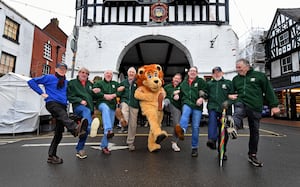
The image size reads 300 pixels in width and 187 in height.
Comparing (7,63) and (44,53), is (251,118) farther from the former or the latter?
(44,53)

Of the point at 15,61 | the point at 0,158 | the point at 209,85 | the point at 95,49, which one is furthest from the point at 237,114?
the point at 15,61

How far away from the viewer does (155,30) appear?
1222cm

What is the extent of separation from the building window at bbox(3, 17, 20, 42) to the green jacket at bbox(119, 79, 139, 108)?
540 inches

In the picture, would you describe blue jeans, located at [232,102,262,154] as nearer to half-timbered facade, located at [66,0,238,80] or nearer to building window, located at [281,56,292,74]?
half-timbered facade, located at [66,0,238,80]

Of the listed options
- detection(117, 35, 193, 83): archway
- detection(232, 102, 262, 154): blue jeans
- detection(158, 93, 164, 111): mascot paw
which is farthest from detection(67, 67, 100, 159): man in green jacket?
detection(117, 35, 193, 83): archway

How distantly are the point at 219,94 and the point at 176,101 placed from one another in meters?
1.03

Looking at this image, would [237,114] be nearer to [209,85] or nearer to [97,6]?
[209,85]

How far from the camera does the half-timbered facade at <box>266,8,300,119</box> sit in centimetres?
1647

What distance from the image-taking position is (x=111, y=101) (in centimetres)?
427

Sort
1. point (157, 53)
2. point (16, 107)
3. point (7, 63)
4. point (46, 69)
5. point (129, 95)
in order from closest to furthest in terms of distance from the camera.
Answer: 1. point (129, 95)
2. point (16, 107)
3. point (7, 63)
4. point (157, 53)
5. point (46, 69)

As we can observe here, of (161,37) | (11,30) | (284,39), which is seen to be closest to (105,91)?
(161,37)

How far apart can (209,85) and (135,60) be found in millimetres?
14682

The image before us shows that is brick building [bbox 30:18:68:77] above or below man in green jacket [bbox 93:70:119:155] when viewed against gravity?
above

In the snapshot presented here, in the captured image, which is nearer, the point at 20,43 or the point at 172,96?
the point at 172,96
